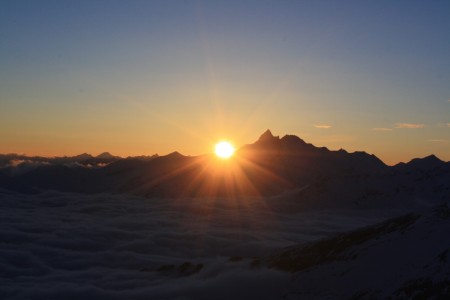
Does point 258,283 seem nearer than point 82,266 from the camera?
Yes

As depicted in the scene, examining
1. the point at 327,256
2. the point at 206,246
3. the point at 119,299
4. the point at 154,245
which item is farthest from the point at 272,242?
the point at 327,256

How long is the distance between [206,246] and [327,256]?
14678 cm

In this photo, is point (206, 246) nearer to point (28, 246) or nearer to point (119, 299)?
point (28, 246)

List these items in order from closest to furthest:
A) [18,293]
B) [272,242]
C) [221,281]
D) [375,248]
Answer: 1. [375,248]
2. [221,281]
3. [18,293]
4. [272,242]

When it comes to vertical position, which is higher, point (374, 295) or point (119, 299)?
A: point (374, 295)

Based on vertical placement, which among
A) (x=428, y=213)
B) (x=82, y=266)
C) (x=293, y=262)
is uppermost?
(x=428, y=213)

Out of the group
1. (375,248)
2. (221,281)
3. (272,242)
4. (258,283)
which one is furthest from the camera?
(272,242)

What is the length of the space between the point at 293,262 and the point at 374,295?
22073 millimetres

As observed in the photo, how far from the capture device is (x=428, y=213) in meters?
42.2

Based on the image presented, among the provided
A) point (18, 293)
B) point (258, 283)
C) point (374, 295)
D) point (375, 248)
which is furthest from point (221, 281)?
point (18, 293)

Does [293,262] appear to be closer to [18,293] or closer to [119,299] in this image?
[119,299]

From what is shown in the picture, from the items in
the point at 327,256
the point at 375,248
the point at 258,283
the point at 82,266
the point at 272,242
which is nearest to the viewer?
the point at 375,248

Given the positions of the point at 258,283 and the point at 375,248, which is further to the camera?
the point at 258,283

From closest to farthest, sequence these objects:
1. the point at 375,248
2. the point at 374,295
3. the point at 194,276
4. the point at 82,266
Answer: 1. the point at 374,295
2. the point at 375,248
3. the point at 194,276
4. the point at 82,266
